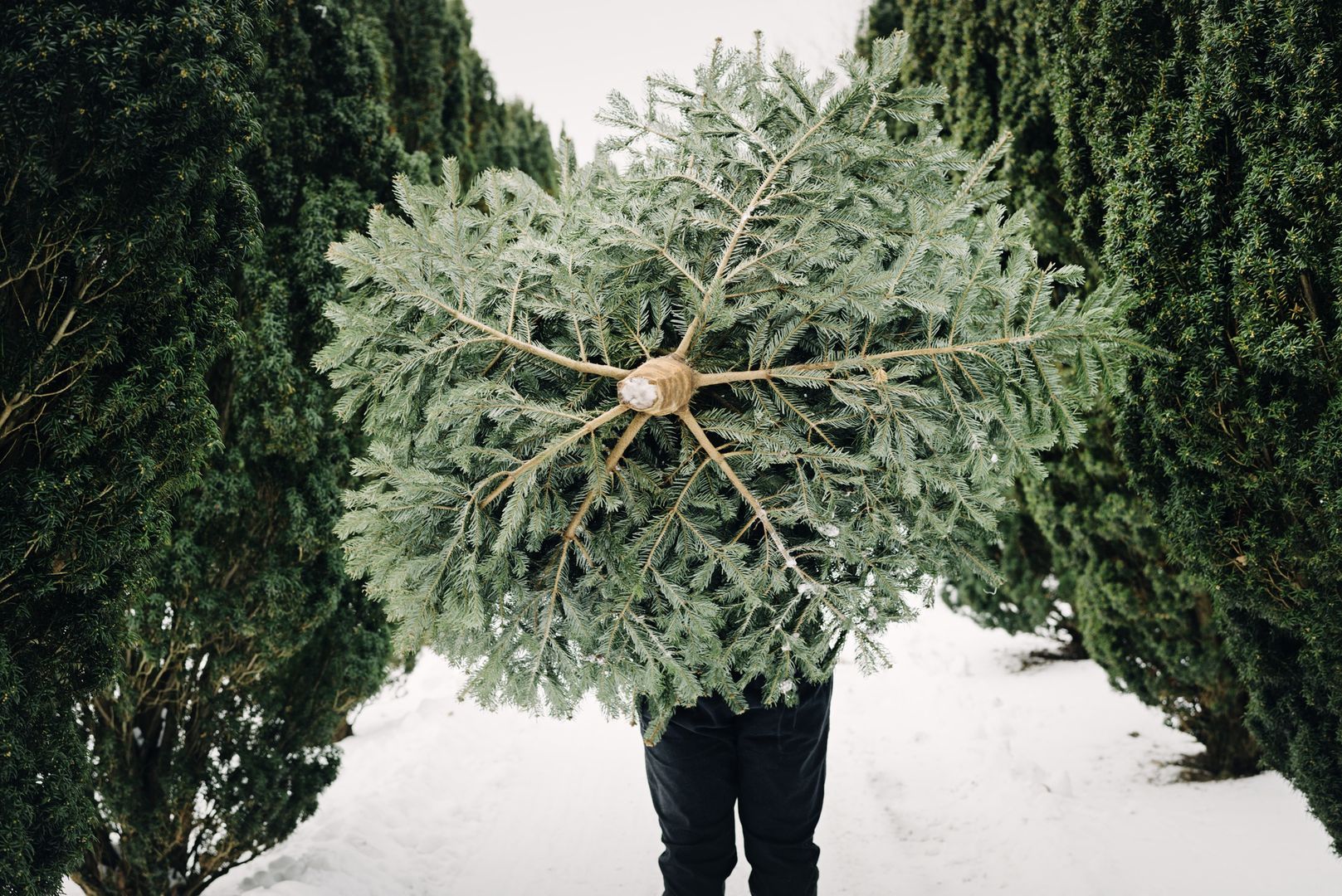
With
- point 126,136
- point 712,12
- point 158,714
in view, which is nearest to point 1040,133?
point 126,136

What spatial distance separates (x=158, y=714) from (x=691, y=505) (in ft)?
8.38

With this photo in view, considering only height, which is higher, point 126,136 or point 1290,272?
point 126,136

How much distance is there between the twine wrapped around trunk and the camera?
153 centimetres

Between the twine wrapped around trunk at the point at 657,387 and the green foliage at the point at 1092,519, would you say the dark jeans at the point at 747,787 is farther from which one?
the green foliage at the point at 1092,519

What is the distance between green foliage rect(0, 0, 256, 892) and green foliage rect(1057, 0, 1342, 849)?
2863mm

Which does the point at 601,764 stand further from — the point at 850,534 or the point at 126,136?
the point at 126,136

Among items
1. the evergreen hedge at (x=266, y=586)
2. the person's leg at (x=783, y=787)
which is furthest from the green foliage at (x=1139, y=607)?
the evergreen hedge at (x=266, y=586)

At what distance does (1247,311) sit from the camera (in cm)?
200

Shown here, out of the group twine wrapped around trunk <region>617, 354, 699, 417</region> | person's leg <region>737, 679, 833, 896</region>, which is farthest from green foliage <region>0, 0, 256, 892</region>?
person's leg <region>737, 679, 833, 896</region>

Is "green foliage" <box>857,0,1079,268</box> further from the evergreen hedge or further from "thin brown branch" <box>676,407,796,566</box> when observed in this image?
the evergreen hedge

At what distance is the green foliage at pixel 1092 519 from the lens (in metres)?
3.04

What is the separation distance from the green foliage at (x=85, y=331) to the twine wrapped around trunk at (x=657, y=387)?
1.43 meters

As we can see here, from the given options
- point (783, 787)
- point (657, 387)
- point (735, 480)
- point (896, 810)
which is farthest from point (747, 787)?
point (896, 810)

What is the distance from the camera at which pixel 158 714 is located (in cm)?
284
